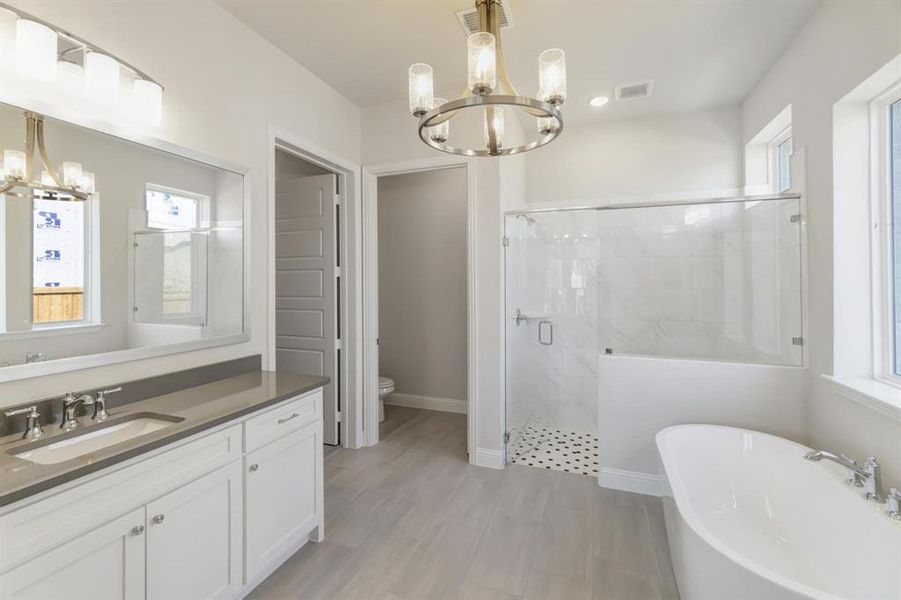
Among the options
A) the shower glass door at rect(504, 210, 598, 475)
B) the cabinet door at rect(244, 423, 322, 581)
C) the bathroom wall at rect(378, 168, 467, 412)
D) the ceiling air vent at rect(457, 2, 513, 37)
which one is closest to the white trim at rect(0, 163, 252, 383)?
the cabinet door at rect(244, 423, 322, 581)

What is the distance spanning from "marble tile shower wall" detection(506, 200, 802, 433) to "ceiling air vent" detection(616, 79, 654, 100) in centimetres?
95

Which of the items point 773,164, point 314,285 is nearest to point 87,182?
point 314,285

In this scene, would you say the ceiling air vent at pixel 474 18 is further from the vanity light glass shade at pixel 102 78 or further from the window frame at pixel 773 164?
the window frame at pixel 773 164

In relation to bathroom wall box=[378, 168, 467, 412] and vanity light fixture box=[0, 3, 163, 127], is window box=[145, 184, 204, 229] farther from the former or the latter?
bathroom wall box=[378, 168, 467, 412]

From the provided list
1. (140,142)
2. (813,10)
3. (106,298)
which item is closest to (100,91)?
(140,142)

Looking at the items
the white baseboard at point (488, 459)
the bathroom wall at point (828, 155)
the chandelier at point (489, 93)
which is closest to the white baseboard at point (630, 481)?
the white baseboard at point (488, 459)

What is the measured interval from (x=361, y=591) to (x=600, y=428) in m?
1.81

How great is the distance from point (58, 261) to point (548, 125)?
1999 mm

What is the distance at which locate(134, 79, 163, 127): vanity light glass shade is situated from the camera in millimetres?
1817

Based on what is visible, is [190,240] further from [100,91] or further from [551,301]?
[551,301]

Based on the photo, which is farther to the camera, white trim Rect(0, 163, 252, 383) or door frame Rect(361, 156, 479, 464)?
door frame Rect(361, 156, 479, 464)

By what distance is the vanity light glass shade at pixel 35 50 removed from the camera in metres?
1.46

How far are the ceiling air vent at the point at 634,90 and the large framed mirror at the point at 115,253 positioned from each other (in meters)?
2.79

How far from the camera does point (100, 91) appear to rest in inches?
65.9
